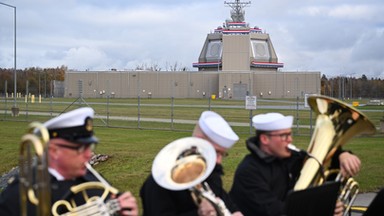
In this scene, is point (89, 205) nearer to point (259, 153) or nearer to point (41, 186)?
point (41, 186)

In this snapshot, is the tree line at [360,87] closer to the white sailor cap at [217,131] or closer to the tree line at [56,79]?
the tree line at [56,79]

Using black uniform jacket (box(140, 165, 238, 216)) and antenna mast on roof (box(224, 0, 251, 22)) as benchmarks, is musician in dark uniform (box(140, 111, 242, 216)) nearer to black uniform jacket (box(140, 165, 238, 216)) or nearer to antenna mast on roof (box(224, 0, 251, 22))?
black uniform jacket (box(140, 165, 238, 216))

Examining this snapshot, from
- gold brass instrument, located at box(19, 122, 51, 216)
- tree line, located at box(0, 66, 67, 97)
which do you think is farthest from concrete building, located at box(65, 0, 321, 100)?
gold brass instrument, located at box(19, 122, 51, 216)

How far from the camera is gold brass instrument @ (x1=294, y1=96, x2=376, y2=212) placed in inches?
201

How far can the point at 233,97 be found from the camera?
73.4 metres

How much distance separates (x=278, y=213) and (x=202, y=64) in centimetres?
8390

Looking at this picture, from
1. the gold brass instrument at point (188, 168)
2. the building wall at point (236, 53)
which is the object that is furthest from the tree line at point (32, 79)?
the gold brass instrument at point (188, 168)

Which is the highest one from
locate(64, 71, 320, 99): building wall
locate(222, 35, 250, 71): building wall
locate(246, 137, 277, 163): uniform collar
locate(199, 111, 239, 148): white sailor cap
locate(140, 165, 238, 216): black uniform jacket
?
locate(222, 35, 250, 71): building wall

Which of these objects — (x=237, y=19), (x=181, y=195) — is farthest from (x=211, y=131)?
(x=237, y=19)

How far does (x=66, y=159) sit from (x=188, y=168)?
78cm

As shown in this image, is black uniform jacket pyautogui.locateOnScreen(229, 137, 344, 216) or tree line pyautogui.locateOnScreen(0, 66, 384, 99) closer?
black uniform jacket pyautogui.locateOnScreen(229, 137, 344, 216)

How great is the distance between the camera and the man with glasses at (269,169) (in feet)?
16.3

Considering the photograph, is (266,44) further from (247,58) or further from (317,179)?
(317,179)

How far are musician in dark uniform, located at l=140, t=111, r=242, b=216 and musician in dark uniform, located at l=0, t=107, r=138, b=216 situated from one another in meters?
0.68
